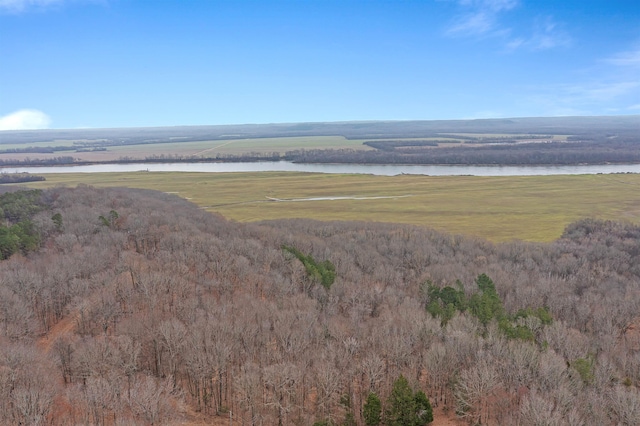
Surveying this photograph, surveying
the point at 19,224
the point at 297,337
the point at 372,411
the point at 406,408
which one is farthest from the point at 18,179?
the point at 406,408

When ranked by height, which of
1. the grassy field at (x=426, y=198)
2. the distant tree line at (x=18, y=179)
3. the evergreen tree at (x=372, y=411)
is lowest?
the evergreen tree at (x=372, y=411)

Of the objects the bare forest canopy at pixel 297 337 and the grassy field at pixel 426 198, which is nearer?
the bare forest canopy at pixel 297 337

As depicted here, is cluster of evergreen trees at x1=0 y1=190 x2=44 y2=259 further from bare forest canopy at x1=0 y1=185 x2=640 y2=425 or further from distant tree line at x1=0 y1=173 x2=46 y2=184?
distant tree line at x1=0 y1=173 x2=46 y2=184

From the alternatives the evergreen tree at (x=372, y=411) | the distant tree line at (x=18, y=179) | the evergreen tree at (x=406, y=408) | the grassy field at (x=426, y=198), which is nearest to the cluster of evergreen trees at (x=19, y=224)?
the grassy field at (x=426, y=198)

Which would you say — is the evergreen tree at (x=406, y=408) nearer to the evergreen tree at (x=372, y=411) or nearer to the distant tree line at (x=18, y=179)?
the evergreen tree at (x=372, y=411)

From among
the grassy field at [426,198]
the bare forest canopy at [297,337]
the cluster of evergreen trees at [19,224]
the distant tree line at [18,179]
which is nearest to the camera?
the bare forest canopy at [297,337]

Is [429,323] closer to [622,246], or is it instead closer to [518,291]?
[518,291]
